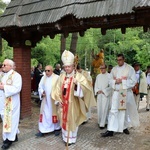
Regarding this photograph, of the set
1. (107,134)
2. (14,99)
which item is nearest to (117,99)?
(107,134)

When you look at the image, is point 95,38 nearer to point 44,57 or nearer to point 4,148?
point 44,57

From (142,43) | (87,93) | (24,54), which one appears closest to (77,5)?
(87,93)

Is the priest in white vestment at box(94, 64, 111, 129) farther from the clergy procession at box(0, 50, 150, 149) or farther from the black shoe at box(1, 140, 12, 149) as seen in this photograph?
the black shoe at box(1, 140, 12, 149)

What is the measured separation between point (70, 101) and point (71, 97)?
0.10 meters

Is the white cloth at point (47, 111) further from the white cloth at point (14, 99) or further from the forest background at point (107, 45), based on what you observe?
the forest background at point (107, 45)

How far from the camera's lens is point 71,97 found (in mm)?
5973

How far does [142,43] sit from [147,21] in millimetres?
18444

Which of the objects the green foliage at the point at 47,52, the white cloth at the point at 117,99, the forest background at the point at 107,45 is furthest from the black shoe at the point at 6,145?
the green foliage at the point at 47,52

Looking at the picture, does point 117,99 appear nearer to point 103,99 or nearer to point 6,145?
point 103,99

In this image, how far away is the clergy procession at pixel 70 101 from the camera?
582 cm

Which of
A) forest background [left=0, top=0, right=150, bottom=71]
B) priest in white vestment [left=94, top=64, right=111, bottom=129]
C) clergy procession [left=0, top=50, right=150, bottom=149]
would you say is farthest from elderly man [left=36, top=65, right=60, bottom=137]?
forest background [left=0, top=0, right=150, bottom=71]

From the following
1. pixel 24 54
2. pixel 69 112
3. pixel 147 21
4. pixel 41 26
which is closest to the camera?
pixel 147 21

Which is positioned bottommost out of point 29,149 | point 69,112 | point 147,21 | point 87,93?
point 29,149

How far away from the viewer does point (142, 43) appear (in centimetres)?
2338
